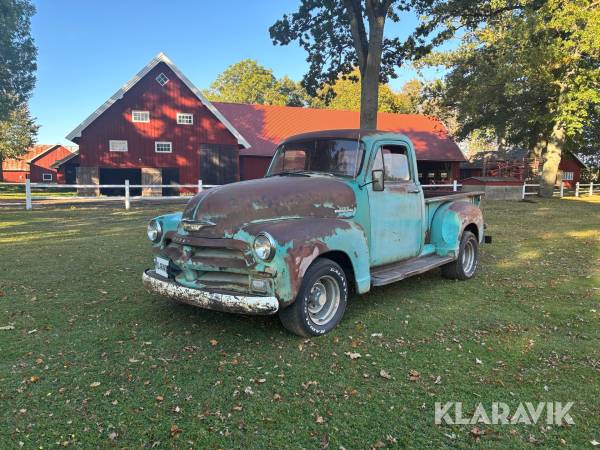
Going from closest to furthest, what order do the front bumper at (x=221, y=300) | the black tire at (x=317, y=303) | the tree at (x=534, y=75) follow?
the front bumper at (x=221, y=300)
the black tire at (x=317, y=303)
the tree at (x=534, y=75)

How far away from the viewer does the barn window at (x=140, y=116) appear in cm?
2647

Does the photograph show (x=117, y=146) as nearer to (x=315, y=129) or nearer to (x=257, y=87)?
(x=315, y=129)

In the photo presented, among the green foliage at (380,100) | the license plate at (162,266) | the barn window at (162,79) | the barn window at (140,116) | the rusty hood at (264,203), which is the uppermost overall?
the green foliage at (380,100)

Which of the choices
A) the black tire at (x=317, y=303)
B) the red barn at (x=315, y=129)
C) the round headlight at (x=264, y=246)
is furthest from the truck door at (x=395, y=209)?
the red barn at (x=315, y=129)

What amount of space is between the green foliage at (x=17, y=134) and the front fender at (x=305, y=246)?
5939 cm

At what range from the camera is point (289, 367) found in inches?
154

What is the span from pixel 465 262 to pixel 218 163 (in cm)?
2308

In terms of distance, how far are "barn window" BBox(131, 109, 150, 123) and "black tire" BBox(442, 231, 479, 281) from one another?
944 inches

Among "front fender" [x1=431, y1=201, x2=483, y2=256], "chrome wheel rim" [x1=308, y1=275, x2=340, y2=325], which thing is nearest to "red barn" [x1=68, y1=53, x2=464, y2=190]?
"front fender" [x1=431, y1=201, x2=483, y2=256]

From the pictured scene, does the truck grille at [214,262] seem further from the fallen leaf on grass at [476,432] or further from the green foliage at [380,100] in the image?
the green foliage at [380,100]

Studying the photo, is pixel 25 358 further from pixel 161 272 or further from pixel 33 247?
pixel 33 247

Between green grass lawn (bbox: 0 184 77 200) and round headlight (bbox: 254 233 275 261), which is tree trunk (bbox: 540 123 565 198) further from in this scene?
green grass lawn (bbox: 0 184 77 200)

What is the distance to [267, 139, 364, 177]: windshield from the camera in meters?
5.46

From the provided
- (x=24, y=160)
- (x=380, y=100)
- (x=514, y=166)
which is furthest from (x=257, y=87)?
(x=514, y=166)
